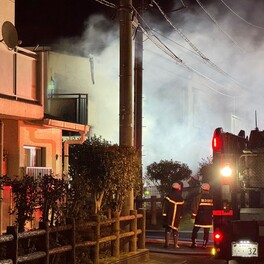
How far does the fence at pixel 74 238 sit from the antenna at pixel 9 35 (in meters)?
4.16

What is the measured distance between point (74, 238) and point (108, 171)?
2.85 meters

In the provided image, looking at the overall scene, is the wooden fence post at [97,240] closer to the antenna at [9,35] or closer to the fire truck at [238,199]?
the fire truck at [238,199]

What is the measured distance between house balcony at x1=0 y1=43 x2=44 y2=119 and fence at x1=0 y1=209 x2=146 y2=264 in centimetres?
303

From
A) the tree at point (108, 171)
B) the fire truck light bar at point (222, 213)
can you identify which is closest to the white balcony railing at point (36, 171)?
the tree at point (108, 171)

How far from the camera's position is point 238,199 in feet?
31.9

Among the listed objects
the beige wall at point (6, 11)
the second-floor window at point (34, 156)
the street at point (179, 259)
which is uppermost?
the beige wall at point (6, 11)

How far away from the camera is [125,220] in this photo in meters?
12.1

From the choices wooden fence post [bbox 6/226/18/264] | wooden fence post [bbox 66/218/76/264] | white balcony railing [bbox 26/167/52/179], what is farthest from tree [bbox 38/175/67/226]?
white balcony railing [bbox 26/167/52/179]

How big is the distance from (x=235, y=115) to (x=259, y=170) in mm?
30478

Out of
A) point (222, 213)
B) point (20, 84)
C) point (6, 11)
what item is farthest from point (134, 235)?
point (6, 11)

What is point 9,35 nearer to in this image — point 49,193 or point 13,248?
point 49,193

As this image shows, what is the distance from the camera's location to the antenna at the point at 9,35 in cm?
1188

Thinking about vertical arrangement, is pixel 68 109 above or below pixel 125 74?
below

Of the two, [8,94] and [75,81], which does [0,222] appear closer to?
[8,94]
